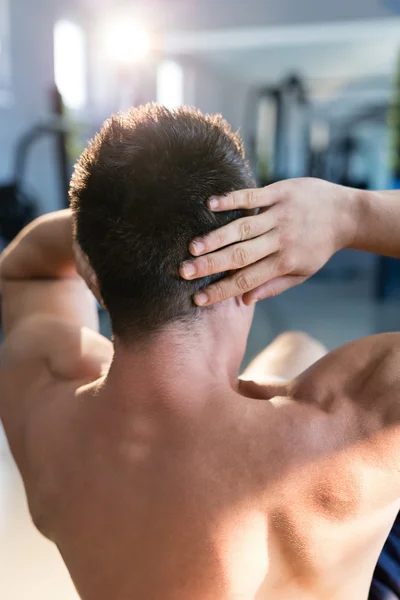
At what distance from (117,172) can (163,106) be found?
0.13 meters

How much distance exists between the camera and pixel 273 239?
84cm

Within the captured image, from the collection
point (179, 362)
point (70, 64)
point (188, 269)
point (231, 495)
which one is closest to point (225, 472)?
point (231, 495)

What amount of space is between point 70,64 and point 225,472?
5.44 meters

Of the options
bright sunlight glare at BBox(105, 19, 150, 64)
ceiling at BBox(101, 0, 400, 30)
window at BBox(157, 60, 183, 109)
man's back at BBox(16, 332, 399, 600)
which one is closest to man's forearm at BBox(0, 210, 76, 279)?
man's back at BBox(16, 332, 399, 600)

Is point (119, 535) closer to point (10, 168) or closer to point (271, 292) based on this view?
point (271, 292)

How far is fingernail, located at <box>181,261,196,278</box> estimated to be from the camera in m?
0.70

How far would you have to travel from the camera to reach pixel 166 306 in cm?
71

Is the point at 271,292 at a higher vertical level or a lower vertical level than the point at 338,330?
higher

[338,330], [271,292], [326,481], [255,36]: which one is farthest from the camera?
[255,36]

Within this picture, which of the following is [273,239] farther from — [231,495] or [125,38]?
[125,38]

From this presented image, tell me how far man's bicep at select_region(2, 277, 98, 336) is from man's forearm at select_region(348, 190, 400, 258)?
56 cm

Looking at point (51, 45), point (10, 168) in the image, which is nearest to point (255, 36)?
point (51, 45)

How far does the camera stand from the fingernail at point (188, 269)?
2.30ft

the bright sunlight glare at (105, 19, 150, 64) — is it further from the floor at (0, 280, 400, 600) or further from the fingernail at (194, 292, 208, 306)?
the fingernail at (194, 292, 208, 306)
